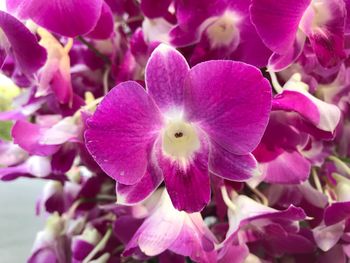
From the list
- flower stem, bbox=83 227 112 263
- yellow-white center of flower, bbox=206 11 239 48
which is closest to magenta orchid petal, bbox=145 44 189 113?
yellow-white center of flower, bbox=206 11 239 48

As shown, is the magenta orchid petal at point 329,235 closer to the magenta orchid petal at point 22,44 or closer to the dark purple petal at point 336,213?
the dark purple petal at point 336,213

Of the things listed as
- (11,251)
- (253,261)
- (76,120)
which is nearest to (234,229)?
(253,261)

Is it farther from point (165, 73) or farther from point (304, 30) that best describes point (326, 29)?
point (165, 73)

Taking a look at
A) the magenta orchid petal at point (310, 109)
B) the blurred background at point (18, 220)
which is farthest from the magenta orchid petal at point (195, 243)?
the blurred background at point (18, 220)

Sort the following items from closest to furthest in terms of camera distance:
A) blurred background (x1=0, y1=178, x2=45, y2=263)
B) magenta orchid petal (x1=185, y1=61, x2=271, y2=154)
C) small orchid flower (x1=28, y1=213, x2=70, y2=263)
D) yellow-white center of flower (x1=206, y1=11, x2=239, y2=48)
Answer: magenta orchid petal (x1=185, y1=61, x2=271, y2=154) → yellow-white center of flower (x1=206, y1=11, x2=239, y2=48) → small orchid flower (x1=28, y1=213, x2=70, y2=263) → blurred background (x1=0, y1=178, x2=45, y2=263)

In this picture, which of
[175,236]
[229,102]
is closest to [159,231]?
[175,236]

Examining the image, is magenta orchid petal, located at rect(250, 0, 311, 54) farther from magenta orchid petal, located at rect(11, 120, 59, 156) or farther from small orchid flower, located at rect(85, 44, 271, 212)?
magenta orchid petal, located at rect(11, 120, 59, 156)
